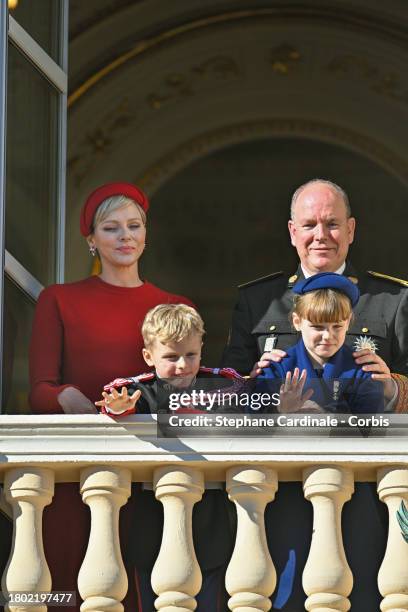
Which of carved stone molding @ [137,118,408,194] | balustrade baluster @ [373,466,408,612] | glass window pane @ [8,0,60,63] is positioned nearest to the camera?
balustrade baluster @ [373,466,408,612]

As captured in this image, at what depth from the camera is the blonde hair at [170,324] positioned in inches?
223

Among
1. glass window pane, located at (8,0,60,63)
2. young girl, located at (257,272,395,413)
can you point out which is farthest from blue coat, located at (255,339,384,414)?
glass window pane, located at (8,0,60,63)

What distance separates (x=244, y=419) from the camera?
5.59 metres

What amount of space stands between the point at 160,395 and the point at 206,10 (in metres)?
3.95

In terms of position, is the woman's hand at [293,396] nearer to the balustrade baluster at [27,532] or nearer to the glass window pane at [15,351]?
the balustrade baluster at [27,532]

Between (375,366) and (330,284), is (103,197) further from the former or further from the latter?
(375,366)

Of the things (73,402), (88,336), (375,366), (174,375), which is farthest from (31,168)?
(375,366)

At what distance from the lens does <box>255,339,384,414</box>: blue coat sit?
5.57 metres

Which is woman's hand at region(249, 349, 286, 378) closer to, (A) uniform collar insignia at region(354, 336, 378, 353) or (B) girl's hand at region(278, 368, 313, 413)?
(B) girl's hand at region(278, 368, 313, 413)

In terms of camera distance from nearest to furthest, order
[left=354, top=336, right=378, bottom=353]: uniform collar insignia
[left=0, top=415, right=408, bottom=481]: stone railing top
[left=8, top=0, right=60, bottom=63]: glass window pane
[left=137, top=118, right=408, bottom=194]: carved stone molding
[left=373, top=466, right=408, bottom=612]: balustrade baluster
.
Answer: [left=373, top=466, right=408, bottom=612]: balustrade baluster < [left=0, top=415, right=408, bottom=481]: stone railing top < [left=354, top=336, right=378, bottom=353]: uniform collar insignia < [left=8, top=0, right=60, bottom=63]: glass window pane < [left=137, top=118, right=408, bottom=194]: carved stone molding

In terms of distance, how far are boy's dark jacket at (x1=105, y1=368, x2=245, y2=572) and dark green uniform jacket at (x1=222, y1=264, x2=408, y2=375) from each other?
0.37m

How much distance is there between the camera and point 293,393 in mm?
5535

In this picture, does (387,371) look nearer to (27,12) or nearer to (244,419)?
(244,419)

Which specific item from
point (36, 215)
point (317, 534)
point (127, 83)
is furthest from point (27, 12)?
point (127, 83)
